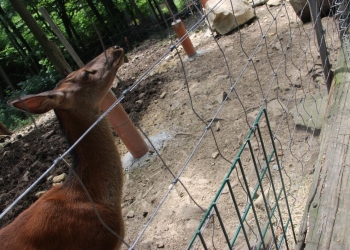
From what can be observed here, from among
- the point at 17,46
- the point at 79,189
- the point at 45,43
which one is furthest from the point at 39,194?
the point at 17,46

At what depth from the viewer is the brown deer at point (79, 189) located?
261cm

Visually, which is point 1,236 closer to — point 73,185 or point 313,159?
point 73,185

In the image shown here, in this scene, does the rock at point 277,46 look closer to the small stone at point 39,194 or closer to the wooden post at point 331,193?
the wooden post at point 331,193

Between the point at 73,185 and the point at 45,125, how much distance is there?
532 cm

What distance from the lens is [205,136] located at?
4.90 m

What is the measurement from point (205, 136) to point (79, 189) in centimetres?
239

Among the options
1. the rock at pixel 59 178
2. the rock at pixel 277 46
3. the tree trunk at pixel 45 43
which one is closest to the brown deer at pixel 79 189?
the tree trunk at pixel 45 43

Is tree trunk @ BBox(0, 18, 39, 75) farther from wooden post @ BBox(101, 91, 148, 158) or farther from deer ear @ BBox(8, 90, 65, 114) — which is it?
wooden post @ BBox(101, 91, 148, 158)

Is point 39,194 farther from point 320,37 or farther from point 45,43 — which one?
point 320,37

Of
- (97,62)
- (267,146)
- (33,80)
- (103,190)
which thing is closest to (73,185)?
(103,190)

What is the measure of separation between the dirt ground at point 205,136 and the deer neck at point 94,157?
36cm

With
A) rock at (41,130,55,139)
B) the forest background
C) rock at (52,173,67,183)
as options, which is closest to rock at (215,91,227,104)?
rock at (52,173,67,183)

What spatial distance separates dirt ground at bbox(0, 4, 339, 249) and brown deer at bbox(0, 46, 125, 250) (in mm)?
415

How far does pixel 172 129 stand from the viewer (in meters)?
5.40
